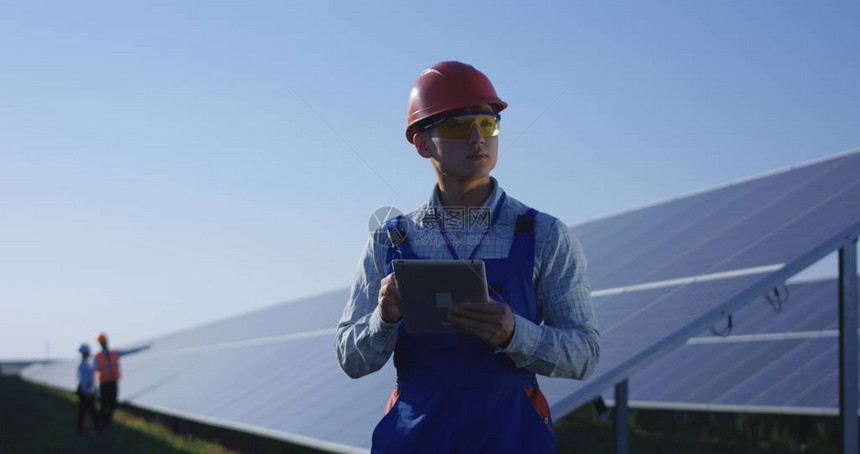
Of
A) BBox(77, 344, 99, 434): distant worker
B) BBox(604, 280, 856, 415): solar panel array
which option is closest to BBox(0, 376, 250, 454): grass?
BBox(77, 344, 99, 434): distant worker

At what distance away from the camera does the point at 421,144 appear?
2.76 meters

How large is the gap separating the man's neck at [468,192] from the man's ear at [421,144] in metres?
0.11

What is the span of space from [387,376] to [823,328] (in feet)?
25.3

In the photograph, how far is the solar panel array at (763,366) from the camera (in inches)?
442

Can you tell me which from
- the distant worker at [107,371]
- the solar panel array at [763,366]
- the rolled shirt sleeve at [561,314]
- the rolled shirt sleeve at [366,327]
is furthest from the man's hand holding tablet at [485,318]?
the distant worker at [107,371]

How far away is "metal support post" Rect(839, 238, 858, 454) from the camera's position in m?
5.77

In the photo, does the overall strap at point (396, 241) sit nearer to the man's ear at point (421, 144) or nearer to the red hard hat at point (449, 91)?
the man's ear at point (421, 144)

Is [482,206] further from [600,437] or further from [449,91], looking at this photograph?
[600,437]

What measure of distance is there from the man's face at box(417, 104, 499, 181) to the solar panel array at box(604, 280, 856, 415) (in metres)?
9.19

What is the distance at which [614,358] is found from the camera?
5.79m

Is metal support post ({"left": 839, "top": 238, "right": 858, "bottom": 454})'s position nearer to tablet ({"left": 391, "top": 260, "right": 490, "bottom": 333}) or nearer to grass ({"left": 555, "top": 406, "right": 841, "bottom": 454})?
tablet ({"left": 391, "top": 260, "right": 490, "bottom": 333})

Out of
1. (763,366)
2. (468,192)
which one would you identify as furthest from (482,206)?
(763,366)

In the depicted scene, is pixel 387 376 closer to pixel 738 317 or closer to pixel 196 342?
pixel 738 317

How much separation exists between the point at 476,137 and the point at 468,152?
5 cm
